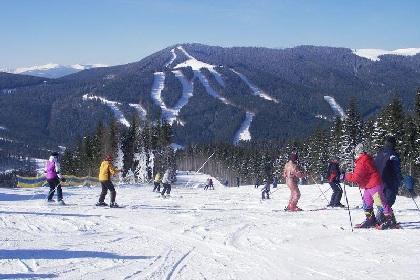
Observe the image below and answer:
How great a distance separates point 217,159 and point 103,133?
54.1 m

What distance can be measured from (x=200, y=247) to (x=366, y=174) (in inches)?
155

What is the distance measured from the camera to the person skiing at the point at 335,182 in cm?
1588

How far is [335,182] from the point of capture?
52.8 feet

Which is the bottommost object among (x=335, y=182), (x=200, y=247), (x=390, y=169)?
(x=200, y=247)

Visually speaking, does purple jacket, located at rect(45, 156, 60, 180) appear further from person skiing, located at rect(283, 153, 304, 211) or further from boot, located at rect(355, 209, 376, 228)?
boot, located at rect(355, 209, 376, 228)

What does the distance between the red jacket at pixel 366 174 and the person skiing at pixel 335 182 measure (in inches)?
205

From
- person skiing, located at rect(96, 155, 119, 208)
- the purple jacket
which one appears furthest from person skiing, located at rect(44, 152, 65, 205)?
person skiing, located at rect(96, 155, 119, 208)

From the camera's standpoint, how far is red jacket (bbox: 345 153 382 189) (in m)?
10.7

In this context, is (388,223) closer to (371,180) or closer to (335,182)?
(371,180)

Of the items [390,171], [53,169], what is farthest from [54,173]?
[390,171]

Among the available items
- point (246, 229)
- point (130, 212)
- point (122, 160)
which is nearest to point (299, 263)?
point (246, 229)

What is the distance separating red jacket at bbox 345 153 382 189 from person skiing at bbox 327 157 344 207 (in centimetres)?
520

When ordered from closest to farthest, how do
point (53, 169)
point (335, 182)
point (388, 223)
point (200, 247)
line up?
point (200, 247), point (388, 223), point (53, 169), point (335, 182)

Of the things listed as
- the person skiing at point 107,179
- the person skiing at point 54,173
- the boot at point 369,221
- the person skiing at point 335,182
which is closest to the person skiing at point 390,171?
the boot at point 369,221
